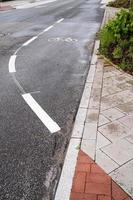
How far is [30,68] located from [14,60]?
1.17 metres

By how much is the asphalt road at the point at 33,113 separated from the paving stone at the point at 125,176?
836 mm

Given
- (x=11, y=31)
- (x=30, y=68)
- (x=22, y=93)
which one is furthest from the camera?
(x=11, y=31)

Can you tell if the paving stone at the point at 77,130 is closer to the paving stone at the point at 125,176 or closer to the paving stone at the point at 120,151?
the paving stone at the point at 120,151

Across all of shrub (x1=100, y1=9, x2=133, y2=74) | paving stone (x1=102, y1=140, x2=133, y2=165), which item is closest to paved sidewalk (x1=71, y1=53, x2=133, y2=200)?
paving stone (x1=102, y1=140, x2=133, y2=165)

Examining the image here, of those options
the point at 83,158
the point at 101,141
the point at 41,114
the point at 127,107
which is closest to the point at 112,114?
the point at 127,107

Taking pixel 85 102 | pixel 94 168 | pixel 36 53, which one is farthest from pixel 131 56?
pixel 94 168

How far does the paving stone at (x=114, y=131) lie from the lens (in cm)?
484

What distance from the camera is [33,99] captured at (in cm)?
643

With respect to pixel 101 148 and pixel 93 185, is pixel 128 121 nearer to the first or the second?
pixel 101 148

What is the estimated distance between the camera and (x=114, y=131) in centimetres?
499

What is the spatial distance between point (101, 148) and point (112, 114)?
1216 millimetres

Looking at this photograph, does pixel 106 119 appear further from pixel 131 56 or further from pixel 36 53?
pixel 36 53

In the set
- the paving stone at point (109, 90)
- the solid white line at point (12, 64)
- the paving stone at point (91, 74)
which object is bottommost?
the solid white line at point (12, 64)

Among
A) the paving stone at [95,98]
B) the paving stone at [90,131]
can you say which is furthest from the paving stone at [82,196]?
the paving stone at [95,98]
